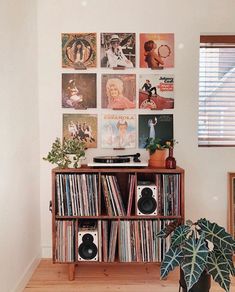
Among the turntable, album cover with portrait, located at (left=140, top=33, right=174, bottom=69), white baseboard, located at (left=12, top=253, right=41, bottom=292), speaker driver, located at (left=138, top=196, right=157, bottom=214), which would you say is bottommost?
white baseboard, located at (left=12, top=253, right=41, bottom=292)

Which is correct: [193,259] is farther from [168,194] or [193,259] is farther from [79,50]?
[79,50]

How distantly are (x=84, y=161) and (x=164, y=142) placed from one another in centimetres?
69

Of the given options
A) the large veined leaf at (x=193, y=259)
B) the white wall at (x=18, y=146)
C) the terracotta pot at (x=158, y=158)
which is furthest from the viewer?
the terracotta pot at (x=158, y=158)

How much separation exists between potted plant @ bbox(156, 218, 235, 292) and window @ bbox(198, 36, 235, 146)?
988mm

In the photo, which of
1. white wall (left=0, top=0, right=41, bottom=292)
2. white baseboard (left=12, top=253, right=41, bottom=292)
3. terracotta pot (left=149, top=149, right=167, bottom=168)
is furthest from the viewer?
terracotta pot (left=149, top=149, right=167, bottom=168)

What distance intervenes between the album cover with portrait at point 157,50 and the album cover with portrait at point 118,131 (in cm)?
47

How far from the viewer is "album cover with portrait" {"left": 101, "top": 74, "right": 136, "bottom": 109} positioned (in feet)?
7.83

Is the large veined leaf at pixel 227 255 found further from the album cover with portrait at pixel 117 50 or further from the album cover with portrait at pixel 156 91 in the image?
the album cover with portrait at pixel 117 50

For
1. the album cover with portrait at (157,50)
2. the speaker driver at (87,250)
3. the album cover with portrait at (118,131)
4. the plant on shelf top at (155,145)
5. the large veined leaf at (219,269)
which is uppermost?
the album cover with portrait at (157,50)

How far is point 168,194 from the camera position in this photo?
2082 millimetres

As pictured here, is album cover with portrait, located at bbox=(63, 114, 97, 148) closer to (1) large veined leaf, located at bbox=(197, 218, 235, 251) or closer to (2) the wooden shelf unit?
(2) the wooden shelf unit

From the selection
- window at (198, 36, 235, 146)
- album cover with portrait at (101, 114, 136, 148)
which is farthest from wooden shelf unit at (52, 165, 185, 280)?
window at (198, 36, 235, 146)

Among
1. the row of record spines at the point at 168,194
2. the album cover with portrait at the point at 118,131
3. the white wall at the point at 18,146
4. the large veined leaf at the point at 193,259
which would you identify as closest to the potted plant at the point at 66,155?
the white wall at the point at 18,146

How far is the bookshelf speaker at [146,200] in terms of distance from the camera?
81.2 inches
